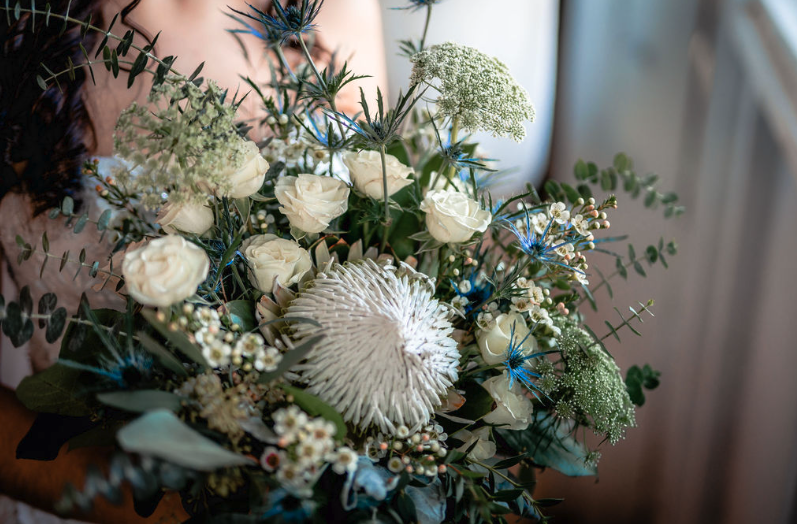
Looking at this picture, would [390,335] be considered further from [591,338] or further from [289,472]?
[591,338]

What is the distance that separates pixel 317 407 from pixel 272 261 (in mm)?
151

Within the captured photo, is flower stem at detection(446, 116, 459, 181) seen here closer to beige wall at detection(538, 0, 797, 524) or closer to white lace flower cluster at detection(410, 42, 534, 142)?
white lace flower cluster at detection(410, 42, 534, 142)

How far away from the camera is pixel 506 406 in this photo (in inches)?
20.0

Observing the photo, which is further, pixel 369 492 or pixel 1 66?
pixel 1 66

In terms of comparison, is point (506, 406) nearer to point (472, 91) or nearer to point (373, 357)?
point (373, 357)

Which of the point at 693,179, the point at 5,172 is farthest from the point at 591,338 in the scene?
the point at 5,172

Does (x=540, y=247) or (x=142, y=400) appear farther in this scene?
(x=540, y=247)

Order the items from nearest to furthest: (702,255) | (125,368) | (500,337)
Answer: (125,368) < (500,337) < (702,255)

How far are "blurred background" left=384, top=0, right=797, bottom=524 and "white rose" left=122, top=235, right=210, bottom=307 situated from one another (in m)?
0.78

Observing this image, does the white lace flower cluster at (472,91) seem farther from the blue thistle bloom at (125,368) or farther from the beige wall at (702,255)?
the beige wall at (702,255)

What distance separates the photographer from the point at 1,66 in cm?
64

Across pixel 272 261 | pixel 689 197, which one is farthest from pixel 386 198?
pixel 689 197

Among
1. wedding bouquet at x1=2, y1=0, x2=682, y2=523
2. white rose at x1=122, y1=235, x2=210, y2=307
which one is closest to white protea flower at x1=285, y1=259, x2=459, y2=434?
wedding bouquet at x1=2, y1=0, x2=682, y2=523

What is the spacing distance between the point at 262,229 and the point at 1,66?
1.41 feet
